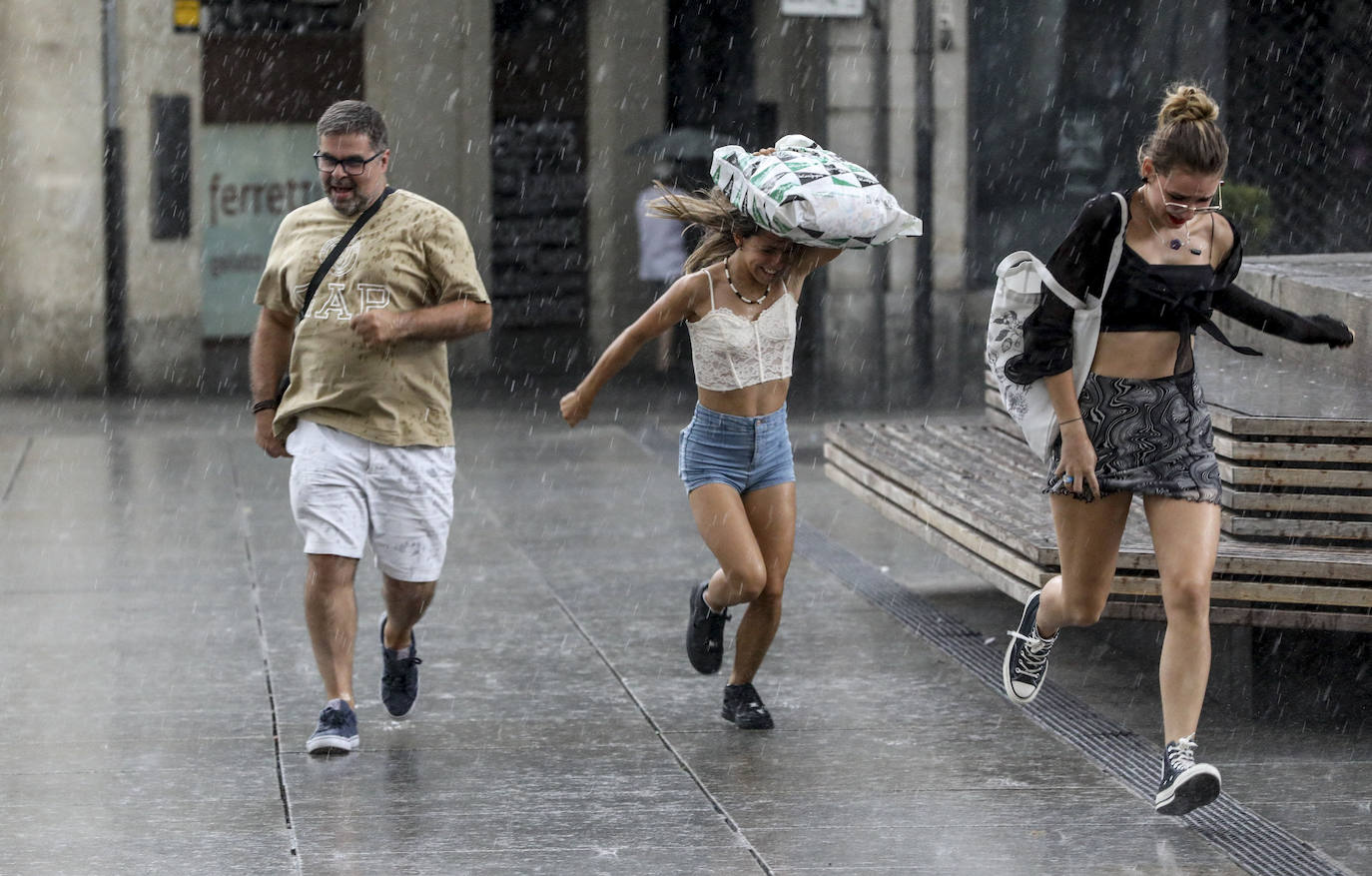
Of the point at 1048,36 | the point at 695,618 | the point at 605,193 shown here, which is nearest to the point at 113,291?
the point at 605,193

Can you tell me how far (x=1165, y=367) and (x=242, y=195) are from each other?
14.3 metres

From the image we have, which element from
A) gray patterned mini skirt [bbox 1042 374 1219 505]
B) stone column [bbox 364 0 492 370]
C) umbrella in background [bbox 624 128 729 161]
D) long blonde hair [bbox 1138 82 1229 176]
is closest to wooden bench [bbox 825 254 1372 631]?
gray patterned mini skirt [bbox 1042 374 1219 505]

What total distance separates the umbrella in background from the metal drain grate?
8.65 metres

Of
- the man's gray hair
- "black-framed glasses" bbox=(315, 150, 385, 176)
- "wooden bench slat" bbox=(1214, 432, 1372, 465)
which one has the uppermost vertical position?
the man's gray hair

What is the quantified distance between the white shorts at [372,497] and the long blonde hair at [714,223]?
0.96 meters

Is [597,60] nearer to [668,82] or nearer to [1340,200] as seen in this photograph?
[668,82]

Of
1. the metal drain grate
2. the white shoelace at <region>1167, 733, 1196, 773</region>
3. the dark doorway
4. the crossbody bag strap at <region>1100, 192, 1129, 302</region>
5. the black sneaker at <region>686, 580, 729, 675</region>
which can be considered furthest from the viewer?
the dark doorway

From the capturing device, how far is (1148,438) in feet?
17.1

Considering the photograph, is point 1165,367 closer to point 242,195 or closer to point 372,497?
point 372,497

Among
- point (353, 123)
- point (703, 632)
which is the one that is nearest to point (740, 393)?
point (703, 632)

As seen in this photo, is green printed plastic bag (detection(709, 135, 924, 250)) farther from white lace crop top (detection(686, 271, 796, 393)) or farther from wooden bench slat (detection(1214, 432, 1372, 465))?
wooden bench slat (detection(1214, 432, 1372, 465))

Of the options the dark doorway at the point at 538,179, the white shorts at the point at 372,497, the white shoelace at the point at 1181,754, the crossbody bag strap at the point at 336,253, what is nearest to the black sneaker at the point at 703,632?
the white shorts at the point at 372,497

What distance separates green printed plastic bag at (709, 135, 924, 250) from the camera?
18.5ft

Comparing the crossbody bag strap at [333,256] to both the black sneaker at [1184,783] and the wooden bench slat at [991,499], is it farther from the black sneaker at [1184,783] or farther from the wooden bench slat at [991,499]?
the black sneaker at [1184,783]
